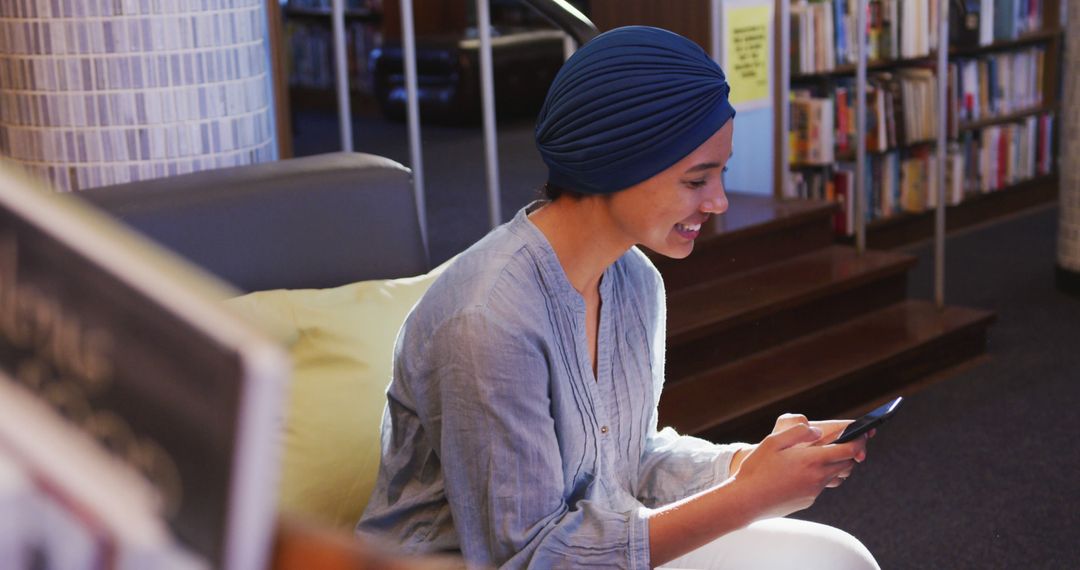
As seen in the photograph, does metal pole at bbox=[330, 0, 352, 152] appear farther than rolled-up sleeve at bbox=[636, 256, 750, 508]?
Yes

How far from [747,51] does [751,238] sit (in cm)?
76

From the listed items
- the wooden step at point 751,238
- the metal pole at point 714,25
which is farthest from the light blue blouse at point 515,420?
the metal pole at point 714,25

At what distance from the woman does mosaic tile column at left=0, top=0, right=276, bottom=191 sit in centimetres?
98

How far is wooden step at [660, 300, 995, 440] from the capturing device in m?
3.22

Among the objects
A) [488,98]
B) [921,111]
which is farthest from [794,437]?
[921,111]

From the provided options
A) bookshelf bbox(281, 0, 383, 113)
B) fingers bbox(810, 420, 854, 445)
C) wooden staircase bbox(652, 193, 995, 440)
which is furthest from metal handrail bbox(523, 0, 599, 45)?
bookshelf bbox(281, 0, 383, 113)

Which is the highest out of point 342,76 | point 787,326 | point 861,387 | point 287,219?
point 342,76

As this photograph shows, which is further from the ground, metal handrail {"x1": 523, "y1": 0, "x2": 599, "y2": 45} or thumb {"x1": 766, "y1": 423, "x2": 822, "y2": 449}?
metal handrail {"x1": 523, "y1": 0, "x2": 599, "y2": 45}

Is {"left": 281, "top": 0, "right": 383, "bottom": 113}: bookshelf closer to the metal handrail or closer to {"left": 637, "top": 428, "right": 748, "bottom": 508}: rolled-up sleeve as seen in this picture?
the metal handrail

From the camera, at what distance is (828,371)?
351 cm

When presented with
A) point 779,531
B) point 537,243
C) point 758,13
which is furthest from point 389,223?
point 758,13

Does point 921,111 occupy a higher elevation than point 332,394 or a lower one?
lower

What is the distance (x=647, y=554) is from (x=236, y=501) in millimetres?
1140

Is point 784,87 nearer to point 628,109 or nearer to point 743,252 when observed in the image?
point 743,252
